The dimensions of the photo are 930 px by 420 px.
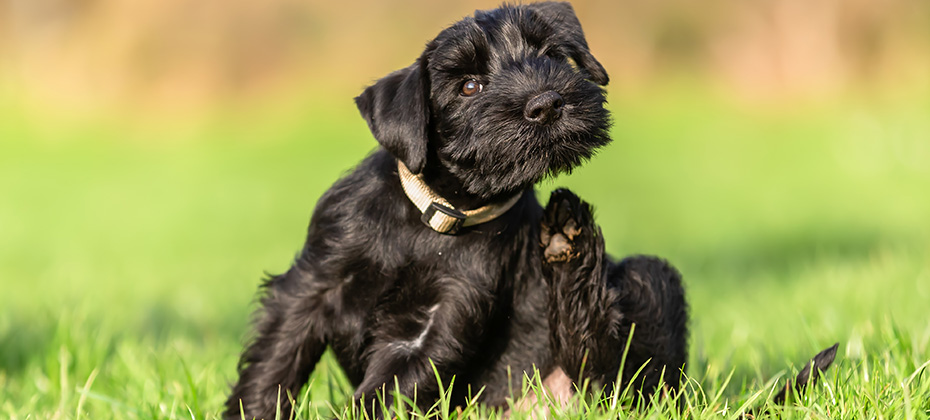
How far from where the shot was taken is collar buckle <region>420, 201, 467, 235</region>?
125 inches

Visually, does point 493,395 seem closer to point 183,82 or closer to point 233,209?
point 233,209

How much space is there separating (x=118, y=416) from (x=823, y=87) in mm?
16671

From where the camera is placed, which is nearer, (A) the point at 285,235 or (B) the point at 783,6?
(A) the point at 285,235

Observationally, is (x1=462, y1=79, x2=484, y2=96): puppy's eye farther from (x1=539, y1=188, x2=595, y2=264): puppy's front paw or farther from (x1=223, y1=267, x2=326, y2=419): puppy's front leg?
(x1=223, y1=267, x2=326, y2=419): puppy's front leg

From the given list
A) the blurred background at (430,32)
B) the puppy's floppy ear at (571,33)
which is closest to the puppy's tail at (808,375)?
the puppy's floppy ear at (571,33)

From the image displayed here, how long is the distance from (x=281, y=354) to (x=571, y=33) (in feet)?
5.39

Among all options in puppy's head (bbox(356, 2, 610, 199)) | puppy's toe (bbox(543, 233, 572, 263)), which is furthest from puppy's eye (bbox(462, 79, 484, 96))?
puppy's toe (bbox(543, 233, 572, 263))

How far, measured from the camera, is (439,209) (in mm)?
3184

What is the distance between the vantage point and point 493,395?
3465 mm

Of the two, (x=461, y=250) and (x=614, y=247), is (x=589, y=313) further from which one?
(x=614, y=247)

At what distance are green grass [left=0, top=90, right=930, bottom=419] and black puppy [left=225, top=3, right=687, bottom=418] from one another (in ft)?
0.65

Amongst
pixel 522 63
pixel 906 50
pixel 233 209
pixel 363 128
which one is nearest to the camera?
pixel 522 63

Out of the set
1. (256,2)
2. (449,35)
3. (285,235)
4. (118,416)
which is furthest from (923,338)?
(256,2)

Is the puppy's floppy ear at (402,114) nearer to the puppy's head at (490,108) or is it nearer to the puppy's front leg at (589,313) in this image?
the puppy's head at (490,108)
